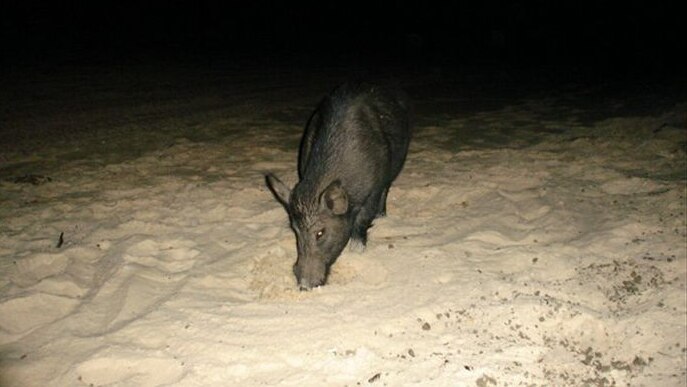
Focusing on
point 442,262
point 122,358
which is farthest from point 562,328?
point 122,358

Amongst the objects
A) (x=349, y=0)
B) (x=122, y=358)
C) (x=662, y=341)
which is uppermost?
(x=349, y=0)

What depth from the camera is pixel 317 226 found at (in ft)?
13.9

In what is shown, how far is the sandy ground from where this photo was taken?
3299 mm

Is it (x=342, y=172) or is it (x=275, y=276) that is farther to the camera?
(x=342, y=172)

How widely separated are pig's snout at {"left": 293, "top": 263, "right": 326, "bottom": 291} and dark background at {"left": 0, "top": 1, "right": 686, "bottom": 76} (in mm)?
11996

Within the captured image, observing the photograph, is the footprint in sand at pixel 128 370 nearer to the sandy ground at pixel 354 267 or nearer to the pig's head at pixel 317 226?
the sandy ground at pixel 354 267

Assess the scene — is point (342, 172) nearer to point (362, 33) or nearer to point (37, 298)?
point (37, 298)

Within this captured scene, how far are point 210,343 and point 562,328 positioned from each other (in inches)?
93.7

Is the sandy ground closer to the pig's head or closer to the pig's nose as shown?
the pig's nose

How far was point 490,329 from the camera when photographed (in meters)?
3.58

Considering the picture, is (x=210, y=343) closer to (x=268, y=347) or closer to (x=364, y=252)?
(x=268, y=347)

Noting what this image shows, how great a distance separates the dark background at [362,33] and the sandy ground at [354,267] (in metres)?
8.78

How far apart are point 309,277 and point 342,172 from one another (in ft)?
3.56

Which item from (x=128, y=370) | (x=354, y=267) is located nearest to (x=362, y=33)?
(x=354, y=267)
